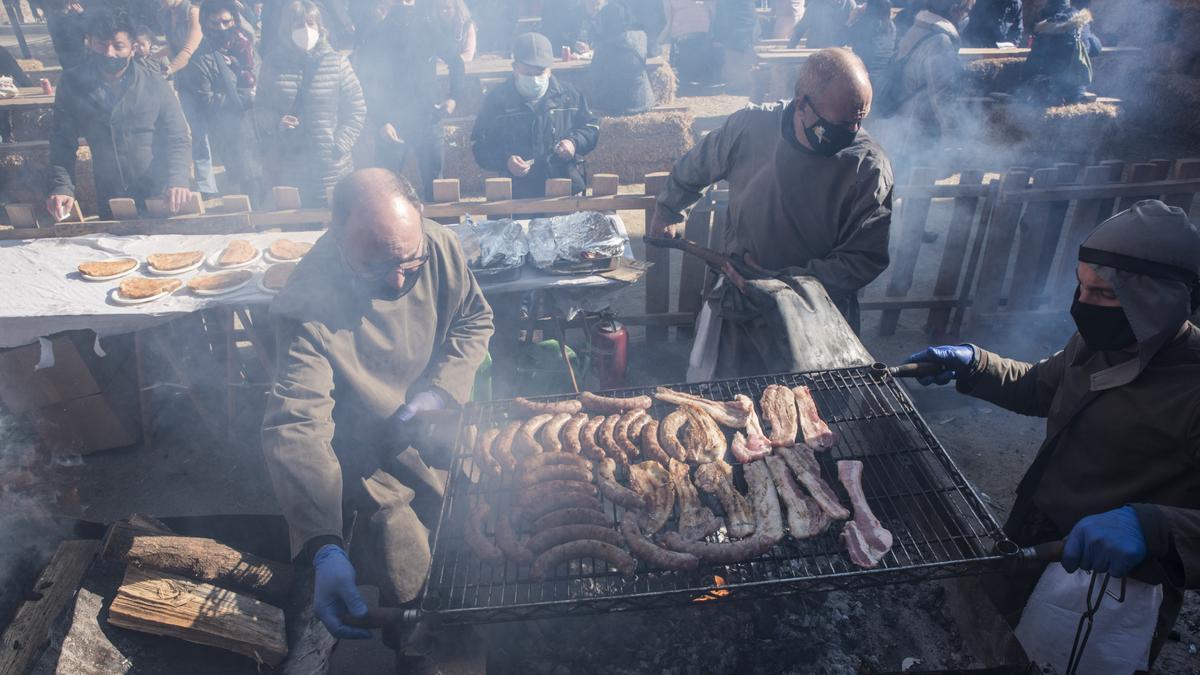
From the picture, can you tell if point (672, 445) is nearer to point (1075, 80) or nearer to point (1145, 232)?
point (1145, 232)

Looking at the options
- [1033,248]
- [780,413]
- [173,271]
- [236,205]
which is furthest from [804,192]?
[236,205]

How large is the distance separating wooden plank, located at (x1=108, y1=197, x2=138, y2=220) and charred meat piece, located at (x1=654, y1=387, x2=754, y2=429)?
5628 millimetres

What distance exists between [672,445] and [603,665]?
4.24 feet

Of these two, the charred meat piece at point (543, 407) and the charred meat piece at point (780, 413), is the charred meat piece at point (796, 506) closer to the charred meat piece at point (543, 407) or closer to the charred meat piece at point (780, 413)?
the charred meat piece at point (780, 413)

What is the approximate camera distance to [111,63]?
705 cm

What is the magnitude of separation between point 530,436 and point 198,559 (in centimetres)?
219

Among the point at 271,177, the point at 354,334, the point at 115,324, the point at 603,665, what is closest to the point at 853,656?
the point at 603,665

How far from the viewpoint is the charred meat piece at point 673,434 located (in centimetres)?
368

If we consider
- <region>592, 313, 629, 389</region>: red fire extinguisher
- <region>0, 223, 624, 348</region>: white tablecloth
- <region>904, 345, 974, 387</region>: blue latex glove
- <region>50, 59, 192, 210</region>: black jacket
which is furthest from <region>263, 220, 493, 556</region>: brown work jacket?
<region>50, 59, 192, 210</region>: black jacket

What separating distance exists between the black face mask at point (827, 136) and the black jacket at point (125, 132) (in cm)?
684

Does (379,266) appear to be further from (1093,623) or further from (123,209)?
(123,209)

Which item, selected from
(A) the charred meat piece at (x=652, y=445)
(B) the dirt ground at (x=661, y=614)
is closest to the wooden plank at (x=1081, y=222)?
(B) the dirt ground at (x=661, y=614)

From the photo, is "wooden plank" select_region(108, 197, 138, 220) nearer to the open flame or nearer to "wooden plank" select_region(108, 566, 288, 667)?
"wooden plank" select_region(108, 566, 288, 667)

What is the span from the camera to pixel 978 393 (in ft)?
12.9
